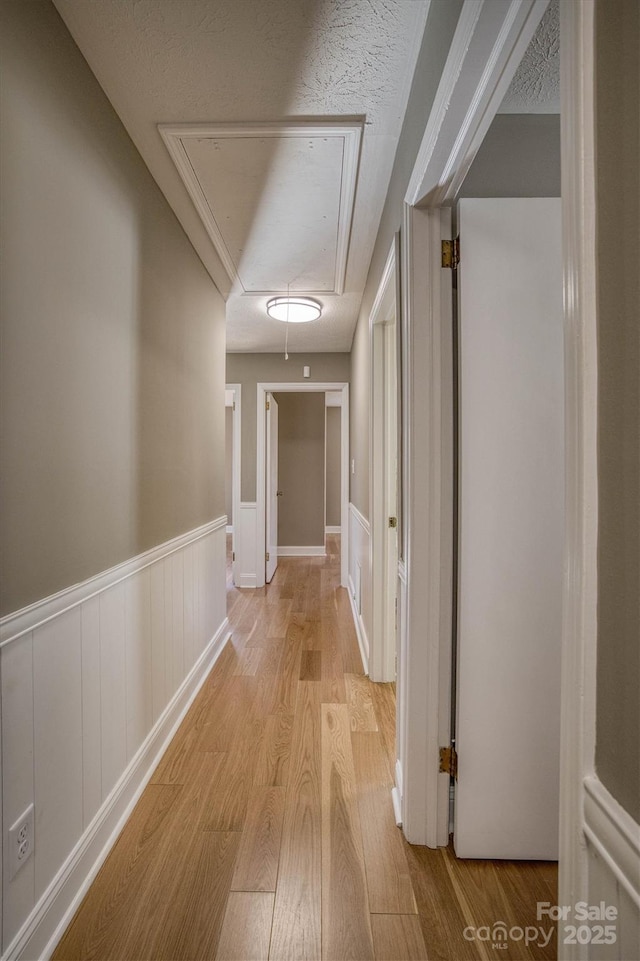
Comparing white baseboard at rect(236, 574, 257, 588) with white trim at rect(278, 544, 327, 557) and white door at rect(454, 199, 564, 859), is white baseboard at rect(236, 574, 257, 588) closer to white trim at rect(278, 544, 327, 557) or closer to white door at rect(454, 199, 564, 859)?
white trim at rect(278, 544, 327, 557)

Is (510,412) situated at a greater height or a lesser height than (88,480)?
greater

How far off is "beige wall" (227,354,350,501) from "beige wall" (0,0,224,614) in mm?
2659

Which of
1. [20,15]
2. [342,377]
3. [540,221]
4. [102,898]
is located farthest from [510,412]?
[342,377]

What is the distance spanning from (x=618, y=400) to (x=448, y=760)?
1.35 metres

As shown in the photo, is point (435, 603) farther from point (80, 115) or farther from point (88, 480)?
point (80, 115)

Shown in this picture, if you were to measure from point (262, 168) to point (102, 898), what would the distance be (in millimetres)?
2568

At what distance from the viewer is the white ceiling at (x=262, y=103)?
4.36 feet

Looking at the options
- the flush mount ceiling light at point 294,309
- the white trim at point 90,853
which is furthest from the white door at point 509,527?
the flush mount ceiling light at point 294,309

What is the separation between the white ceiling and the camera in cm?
133

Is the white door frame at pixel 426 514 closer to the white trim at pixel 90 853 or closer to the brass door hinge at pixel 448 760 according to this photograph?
the brass door hinge at pixel 448 760

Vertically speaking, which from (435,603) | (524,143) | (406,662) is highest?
(524,143)

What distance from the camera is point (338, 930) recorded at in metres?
1.22

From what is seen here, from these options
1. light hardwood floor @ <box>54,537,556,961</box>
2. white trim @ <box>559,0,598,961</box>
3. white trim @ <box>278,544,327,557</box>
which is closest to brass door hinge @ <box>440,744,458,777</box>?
light hardwood floor @ <box>54,537,556,961</box>

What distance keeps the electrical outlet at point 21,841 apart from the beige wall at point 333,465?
712cm
